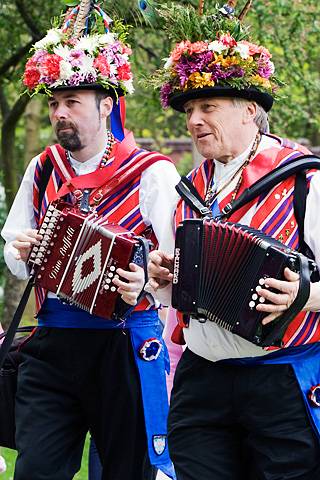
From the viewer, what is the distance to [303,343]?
13.4ft

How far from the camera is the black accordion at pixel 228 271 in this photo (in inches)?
150

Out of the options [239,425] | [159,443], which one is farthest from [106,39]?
[239,425]

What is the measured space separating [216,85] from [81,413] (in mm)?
1712

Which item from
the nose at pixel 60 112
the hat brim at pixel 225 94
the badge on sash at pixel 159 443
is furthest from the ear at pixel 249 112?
the badge on sash at pixel 159 443

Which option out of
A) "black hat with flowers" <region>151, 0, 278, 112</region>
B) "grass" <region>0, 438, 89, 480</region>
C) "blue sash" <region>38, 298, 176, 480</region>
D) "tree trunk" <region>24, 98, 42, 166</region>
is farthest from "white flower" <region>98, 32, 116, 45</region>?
"tree trunk" <region>24, 98, 42, 166</region>

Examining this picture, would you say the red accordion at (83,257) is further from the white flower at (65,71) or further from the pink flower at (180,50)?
the pink flower at (180,50)

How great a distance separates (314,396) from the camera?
4.05 metres

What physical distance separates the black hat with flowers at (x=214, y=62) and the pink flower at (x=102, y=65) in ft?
2.22

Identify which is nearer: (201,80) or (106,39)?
(201,80)

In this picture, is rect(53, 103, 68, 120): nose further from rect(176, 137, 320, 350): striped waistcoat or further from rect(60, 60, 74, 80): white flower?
rect(176, 137, 320, 350): striped waistcoat

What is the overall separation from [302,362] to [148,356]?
108 cm

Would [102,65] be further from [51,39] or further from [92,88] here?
[51,39]

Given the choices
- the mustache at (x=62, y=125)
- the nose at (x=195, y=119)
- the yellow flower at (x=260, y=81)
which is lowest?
the mustache at (x=62, y=125)

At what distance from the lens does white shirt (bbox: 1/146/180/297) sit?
4.82 metres
